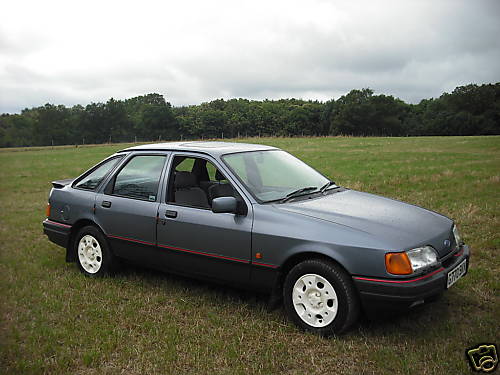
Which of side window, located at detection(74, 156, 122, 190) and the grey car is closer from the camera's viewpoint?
the grey car

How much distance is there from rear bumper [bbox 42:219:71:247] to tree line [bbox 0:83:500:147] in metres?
67.1

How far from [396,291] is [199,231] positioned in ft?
6.45

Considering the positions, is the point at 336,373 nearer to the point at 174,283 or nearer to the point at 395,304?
the point at 395,304

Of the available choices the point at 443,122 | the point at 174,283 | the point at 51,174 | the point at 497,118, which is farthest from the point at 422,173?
the point at 443,122

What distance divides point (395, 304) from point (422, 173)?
12068 mm

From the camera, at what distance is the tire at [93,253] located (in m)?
5.62

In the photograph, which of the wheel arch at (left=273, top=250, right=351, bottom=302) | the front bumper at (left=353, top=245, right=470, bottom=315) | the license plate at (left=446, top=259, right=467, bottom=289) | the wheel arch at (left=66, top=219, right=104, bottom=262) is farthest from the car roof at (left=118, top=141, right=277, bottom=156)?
the license plate at (left=446, top=259, right=467, bottom=289)

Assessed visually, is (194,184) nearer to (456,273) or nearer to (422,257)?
(422,257)

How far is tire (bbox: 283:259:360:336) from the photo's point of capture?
388 cm

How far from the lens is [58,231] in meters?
6.09

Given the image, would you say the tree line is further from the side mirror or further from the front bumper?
the front bumper

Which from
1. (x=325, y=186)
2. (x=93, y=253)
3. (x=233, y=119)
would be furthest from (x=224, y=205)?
(x=233, y=119)

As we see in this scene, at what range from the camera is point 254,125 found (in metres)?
83.7

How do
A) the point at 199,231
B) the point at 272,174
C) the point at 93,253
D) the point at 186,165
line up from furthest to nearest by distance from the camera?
1. the point at 93,253
2. the point at 186,165
3. the point at 272,174
4. the point at 199,231
